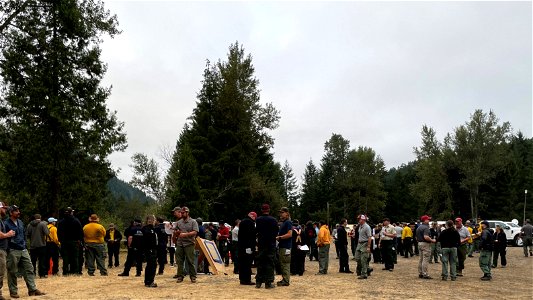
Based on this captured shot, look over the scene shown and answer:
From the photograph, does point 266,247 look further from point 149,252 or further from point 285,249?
point 149,252

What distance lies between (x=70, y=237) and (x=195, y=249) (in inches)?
153

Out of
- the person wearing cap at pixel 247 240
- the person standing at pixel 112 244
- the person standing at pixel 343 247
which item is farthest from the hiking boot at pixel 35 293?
the person standing at pixel 112 244

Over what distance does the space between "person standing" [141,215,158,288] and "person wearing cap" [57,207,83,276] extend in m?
3.67

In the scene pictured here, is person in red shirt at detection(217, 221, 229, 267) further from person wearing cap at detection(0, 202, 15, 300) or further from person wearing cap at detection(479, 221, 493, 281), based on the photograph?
person wearing cap at detection(0, 202, 15, 300)

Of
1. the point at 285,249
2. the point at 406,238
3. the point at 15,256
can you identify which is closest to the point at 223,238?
the point at 285,249

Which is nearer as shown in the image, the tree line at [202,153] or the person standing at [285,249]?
the person standing at [285,249]

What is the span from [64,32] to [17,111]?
178 inches

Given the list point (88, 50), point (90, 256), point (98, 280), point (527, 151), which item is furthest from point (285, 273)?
point (527, 151)

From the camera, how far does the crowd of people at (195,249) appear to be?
11.7 m

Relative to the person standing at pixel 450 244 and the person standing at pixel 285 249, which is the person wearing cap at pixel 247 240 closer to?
the person standing at pixel 285 249

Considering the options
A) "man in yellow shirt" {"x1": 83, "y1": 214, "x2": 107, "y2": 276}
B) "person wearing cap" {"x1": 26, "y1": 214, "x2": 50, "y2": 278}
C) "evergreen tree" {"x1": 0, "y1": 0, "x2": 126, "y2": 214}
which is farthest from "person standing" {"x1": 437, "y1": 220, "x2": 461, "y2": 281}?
"evergreen tree" {"x1": 0, "y1": 0, "x2": 126, "y2": 214}

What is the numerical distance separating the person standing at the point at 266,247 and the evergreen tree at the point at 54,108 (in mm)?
15633

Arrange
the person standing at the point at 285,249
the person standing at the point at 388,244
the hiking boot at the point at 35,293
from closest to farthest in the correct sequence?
the hiking boot at the point at 35,293 → the person standing at the point at 285,249 → the person standing at the point at 388,244

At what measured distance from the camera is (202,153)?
46500 millimetres
